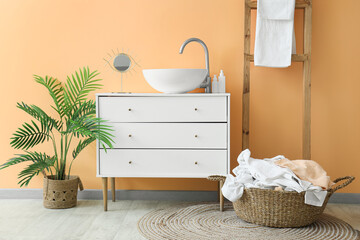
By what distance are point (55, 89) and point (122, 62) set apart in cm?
51

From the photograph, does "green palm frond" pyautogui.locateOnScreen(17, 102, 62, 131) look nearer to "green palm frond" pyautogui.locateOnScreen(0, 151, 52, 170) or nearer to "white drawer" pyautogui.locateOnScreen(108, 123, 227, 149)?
"green palm frond" pyautogui.locateOnScreen(0, 151, 52, 170)

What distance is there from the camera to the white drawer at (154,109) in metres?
2.44

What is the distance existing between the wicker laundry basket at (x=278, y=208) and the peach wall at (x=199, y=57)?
24.7 inches

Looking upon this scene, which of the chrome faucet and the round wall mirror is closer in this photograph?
the chrome faucet

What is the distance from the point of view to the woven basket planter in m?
2.60

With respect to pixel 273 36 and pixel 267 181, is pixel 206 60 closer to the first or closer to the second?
pixel 273 36

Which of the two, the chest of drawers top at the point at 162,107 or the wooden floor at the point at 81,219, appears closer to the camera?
the wooden floor at the point at 81,219

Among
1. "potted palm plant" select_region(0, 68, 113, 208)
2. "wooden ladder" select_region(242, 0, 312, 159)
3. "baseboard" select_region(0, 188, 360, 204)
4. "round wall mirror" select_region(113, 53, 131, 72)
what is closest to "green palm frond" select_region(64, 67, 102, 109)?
"potted palm plant" select_region(0, 68, 113, 208)

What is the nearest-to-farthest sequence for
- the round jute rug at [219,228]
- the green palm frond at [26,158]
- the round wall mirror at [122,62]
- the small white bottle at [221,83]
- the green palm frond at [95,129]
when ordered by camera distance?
the round jute rug at [219,228], the green palm frond at [95,129], the green palm frond at [26,158], the small white bottle at [221,83], the round wall mirror at [122,62]

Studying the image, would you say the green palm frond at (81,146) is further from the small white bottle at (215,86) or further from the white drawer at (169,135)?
the small white bottle at (215,86)

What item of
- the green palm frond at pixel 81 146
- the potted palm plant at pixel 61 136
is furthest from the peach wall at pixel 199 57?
the green palm frond at pixel 81 146

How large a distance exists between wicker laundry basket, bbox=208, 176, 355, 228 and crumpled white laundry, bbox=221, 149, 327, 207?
4 cm

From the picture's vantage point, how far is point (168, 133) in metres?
2.45

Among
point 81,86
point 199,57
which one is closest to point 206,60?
point 199,57
